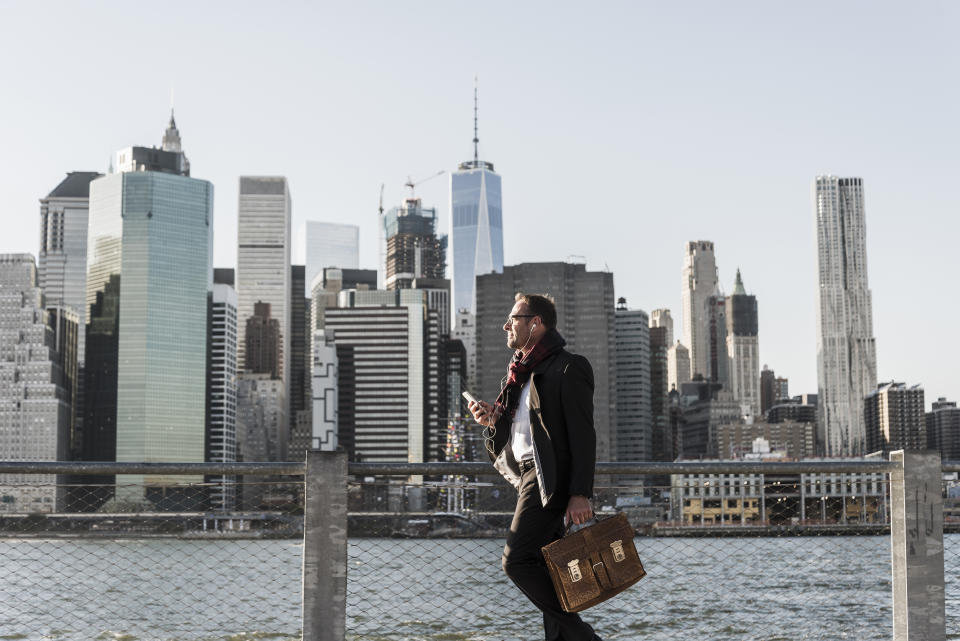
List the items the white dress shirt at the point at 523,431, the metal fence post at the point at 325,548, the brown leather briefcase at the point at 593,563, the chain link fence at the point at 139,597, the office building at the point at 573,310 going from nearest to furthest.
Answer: the brown leather briefcase at the point at 593,563, the white dress shirt at the point at 523,431, the metal fence post at the point at 325,548, the chain link fence at the point at 139,597, the office building at the point at 573,310

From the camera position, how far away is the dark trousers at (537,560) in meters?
5.56

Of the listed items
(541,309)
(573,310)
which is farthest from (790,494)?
(573,310)

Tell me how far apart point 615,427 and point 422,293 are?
41.5m

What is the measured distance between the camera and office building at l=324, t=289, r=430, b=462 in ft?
581

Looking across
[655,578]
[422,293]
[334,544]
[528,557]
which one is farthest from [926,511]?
[422,293]

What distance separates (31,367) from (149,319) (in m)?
23.5

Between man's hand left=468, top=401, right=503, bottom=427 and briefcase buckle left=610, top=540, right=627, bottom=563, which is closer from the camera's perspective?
briefcase buckle left=610, top=540, right=627, bottom=563

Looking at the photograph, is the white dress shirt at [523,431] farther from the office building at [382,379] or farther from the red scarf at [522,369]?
the office building at [382,379]

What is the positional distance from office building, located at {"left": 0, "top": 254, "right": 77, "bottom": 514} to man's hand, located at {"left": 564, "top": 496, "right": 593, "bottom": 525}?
548 ft

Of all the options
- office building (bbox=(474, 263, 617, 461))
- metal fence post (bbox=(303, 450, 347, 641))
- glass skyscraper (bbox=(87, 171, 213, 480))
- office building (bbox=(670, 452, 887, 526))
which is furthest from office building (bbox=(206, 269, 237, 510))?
metal fence post (bbox=(303, 450, 347, 641))

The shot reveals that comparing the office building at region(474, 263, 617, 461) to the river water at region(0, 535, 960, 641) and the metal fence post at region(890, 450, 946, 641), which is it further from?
the metal fence post at region(890, 450, 946, 641)

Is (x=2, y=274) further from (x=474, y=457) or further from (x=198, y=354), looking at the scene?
(x=474, y=457)

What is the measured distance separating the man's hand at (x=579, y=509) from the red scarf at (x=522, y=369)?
58cm

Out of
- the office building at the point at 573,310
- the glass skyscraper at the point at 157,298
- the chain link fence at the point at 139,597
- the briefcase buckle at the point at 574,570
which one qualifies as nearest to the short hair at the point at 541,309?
the briefcase buckle at the point at 574,570
